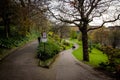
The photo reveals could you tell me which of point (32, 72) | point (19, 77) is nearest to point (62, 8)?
point (32, 72)

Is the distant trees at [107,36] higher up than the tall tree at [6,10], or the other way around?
the tall tree at [6,10]

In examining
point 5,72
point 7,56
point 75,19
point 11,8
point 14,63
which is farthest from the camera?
point 11,8

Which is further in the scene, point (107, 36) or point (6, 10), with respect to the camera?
point (107, 36)

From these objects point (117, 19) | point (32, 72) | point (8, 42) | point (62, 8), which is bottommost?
point (32, 72)

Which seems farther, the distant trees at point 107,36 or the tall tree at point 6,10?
the distant trees at point 107,36

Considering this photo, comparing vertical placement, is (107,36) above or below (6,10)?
below

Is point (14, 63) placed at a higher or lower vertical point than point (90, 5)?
lower

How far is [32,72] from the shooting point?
656 inches

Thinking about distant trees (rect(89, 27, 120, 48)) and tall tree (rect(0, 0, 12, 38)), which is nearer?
tall tree (rect(0, 0, 12, 38))

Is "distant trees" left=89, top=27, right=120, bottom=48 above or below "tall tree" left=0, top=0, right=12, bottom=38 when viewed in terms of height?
below

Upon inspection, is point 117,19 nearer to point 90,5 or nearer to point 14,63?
point 90,5

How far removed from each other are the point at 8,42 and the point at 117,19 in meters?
14.2

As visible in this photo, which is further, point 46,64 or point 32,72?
point 46,64

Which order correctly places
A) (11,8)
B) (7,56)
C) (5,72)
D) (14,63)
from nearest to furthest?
(5,72) < (14,63) < (7,56) < (11,8)
